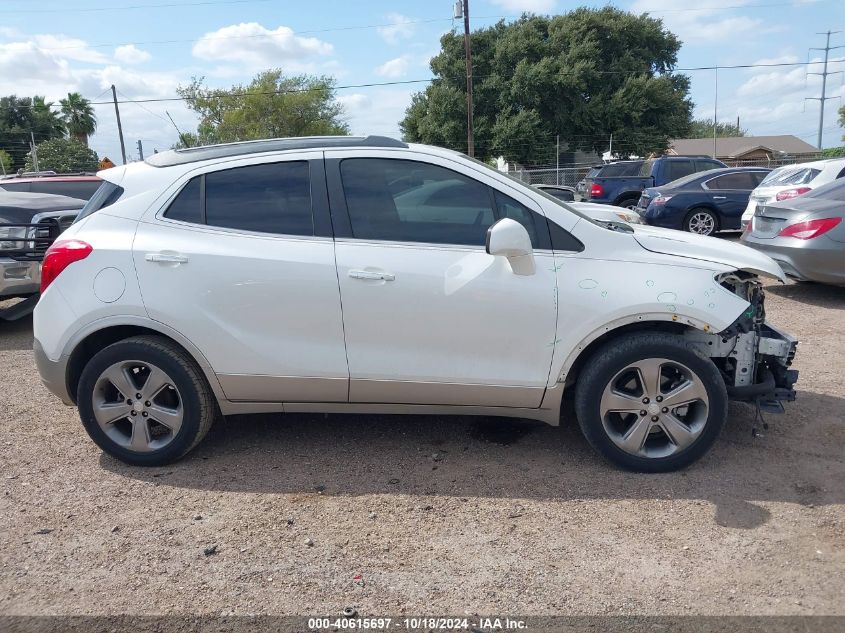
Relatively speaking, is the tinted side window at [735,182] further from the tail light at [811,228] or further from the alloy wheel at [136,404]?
the alloy wheel at [136,404]

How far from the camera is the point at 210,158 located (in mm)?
3916

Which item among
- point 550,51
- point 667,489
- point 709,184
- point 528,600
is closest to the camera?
point 528,600

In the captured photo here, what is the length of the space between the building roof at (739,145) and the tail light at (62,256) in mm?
57300

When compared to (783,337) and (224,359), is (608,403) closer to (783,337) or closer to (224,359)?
(783,337)

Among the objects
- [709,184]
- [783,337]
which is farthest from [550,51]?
[783,337]

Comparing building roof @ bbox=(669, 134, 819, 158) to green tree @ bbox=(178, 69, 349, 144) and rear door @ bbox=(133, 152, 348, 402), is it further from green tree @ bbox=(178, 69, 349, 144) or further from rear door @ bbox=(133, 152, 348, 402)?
rear door @ bbox=(133, 152, 348, 402)

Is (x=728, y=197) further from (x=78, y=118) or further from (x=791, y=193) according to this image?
(x=78, y=118)

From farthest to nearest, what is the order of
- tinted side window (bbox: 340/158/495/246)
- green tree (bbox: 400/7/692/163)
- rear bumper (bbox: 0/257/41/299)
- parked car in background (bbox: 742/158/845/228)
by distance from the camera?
green tree (bbox: 400/7/692/163) → parked car in background (bbox: 742/158/845/228) → rear bumper (bbox: 0/257/41/299) → tinted side window (bbox: 340/158/495/246)

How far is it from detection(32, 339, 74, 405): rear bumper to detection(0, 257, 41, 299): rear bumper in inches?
147

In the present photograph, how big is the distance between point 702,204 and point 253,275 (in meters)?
11.7

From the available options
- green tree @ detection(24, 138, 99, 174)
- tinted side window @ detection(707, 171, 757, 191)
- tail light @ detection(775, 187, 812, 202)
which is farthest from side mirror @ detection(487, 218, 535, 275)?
green tree @ detection(24, 138, 99, 174)

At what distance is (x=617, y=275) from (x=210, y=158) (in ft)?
7.87

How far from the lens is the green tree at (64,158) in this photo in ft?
146

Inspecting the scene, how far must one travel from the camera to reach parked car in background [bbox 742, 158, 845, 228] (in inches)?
416
